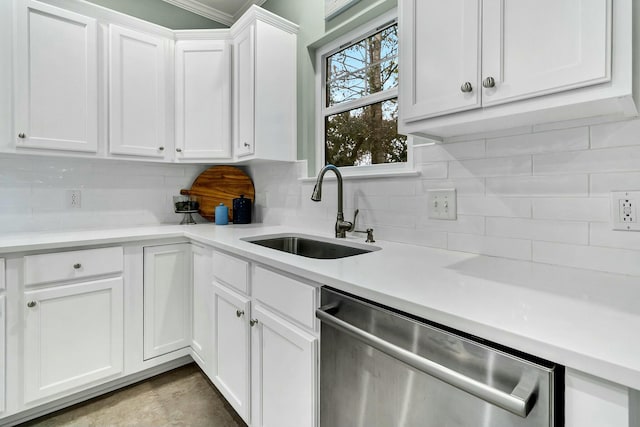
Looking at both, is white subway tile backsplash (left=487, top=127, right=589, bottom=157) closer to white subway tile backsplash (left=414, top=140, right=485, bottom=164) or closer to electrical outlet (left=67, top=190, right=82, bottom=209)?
white subway tile backsplash (left=414, top=140, right=485, bottom=164)

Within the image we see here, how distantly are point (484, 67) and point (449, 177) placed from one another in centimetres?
53

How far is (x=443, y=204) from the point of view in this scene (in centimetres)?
137

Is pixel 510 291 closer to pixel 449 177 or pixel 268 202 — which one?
pixel 449 177

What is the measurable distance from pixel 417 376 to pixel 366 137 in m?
1.41

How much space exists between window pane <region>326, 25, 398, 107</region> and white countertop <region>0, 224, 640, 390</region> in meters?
1.03

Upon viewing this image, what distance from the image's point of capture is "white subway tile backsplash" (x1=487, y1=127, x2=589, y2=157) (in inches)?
39.4

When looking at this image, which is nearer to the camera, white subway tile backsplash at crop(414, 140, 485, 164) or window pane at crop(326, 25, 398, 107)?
white subway tile backsplash at crop(414, 140, 485, 164)

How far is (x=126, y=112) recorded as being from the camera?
2.12 m

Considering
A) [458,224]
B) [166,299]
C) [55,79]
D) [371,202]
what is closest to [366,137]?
[371,202]

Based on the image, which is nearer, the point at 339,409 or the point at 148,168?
the point at 339,409

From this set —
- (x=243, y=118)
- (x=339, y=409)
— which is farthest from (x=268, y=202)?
(x=339, y=409)

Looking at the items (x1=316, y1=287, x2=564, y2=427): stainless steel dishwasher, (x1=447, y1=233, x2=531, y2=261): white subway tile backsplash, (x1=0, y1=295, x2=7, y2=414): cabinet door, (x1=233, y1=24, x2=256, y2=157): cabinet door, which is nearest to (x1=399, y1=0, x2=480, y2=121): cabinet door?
(x1=447, y1=233, x2=531, y2=261): white subway tile backsplash

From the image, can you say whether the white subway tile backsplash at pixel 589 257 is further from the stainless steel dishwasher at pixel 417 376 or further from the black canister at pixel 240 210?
the black canister at pixel 240 210

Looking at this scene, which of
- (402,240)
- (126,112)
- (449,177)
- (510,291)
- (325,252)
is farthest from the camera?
(126,112)
